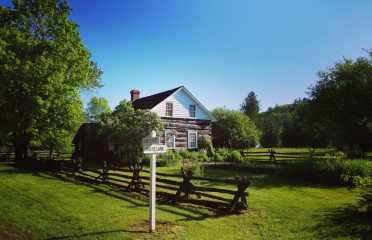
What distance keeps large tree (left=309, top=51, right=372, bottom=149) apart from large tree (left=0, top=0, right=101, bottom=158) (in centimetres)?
2074

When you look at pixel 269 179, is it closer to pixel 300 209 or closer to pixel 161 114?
pixel 300 209

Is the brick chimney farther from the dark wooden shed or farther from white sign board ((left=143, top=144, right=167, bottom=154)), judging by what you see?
white sign board ((left=143, top=144, right=167, bottom=154))

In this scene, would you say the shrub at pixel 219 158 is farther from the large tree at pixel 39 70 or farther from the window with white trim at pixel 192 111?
the large tree at pixel 39 70

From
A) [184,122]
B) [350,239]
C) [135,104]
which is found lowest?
[350,239]

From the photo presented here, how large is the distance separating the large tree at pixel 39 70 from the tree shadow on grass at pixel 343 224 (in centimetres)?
1988

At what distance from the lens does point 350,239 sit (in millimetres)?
7934

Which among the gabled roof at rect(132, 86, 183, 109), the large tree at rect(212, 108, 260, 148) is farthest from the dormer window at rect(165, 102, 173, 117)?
the large tree at rect(212, 108, 260, 148)

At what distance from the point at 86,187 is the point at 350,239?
12.2 m

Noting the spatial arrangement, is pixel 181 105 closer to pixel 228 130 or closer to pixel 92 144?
pixel 92 144

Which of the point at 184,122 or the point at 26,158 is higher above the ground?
the point at 184,122

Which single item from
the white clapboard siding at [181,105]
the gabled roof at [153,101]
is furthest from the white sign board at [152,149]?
the gabled roof at [153,101]

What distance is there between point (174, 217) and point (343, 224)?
5032 millimetres

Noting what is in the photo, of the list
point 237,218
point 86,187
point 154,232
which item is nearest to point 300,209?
point 237,218

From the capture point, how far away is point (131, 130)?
995 inches
